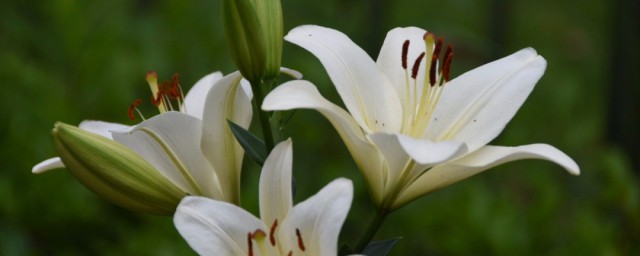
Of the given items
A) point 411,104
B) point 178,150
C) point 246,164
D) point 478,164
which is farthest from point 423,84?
point 246,164

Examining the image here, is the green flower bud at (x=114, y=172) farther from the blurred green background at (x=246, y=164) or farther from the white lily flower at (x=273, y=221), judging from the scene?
the blurred green background at (x=246, y=164)

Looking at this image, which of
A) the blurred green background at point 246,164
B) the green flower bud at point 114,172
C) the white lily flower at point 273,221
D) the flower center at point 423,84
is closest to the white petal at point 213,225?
the white lily flower at point 273,221

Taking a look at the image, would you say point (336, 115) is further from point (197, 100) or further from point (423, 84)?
point (197, 100)

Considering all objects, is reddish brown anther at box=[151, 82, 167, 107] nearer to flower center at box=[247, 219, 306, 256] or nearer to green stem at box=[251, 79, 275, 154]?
green stem at box=[251, 79, 275, 154]

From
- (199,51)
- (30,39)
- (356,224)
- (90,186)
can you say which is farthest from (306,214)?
(30,39)


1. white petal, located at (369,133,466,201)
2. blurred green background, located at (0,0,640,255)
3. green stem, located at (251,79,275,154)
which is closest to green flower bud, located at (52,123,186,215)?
green stem, located at (251,79,275,154)
